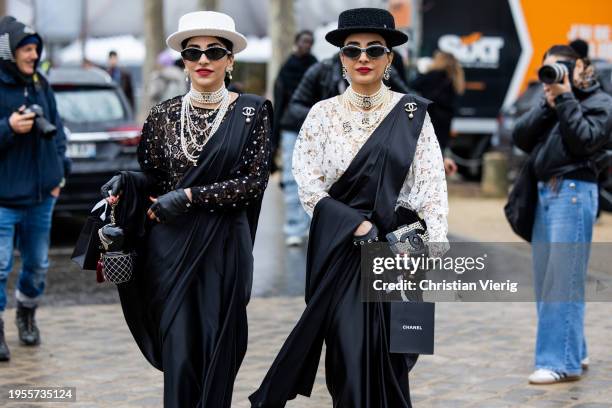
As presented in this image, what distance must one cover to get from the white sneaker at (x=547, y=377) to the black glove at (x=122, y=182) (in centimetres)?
261

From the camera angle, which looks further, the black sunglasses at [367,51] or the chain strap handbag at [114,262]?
the chain strap handbag at [114,262]

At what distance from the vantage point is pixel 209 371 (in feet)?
16.8

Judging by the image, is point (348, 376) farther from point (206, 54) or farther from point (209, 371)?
point (206, 54)

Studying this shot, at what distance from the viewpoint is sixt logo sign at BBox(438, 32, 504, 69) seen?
2056 centimetres

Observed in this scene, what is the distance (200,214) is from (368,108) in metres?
0.88

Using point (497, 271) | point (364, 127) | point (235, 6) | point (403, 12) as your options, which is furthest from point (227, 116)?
point (235, 6)

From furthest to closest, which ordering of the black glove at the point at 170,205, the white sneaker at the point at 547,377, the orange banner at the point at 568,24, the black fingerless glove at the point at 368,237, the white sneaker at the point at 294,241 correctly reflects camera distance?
the orange banner at the point at 568,24 < the white sneaker at the point at 294,241 < the white sneaker at the point at 547,377 < the black glove at the point at 170,205 < the black fingerless glove at the point at 368,237

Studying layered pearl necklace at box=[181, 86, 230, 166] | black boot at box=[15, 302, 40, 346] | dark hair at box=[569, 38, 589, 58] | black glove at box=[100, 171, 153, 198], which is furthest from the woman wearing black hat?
black boot at box=[15, 302, 40, 346]

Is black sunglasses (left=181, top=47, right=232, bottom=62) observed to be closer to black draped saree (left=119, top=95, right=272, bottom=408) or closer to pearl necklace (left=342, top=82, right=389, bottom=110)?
black draped saree (left=119, top=95, right=272, bottom=408)

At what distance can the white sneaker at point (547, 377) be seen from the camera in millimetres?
A: 6680

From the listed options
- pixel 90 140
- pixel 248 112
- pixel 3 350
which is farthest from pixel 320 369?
pixel 90 140

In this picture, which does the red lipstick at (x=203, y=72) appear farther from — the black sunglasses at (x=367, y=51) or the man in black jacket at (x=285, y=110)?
the man in black jacket at (x=285, y=110)

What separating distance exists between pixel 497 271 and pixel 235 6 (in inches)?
852

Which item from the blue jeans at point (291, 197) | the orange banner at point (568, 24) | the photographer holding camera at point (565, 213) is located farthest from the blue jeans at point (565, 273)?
the orange banner at point (568, 24)
